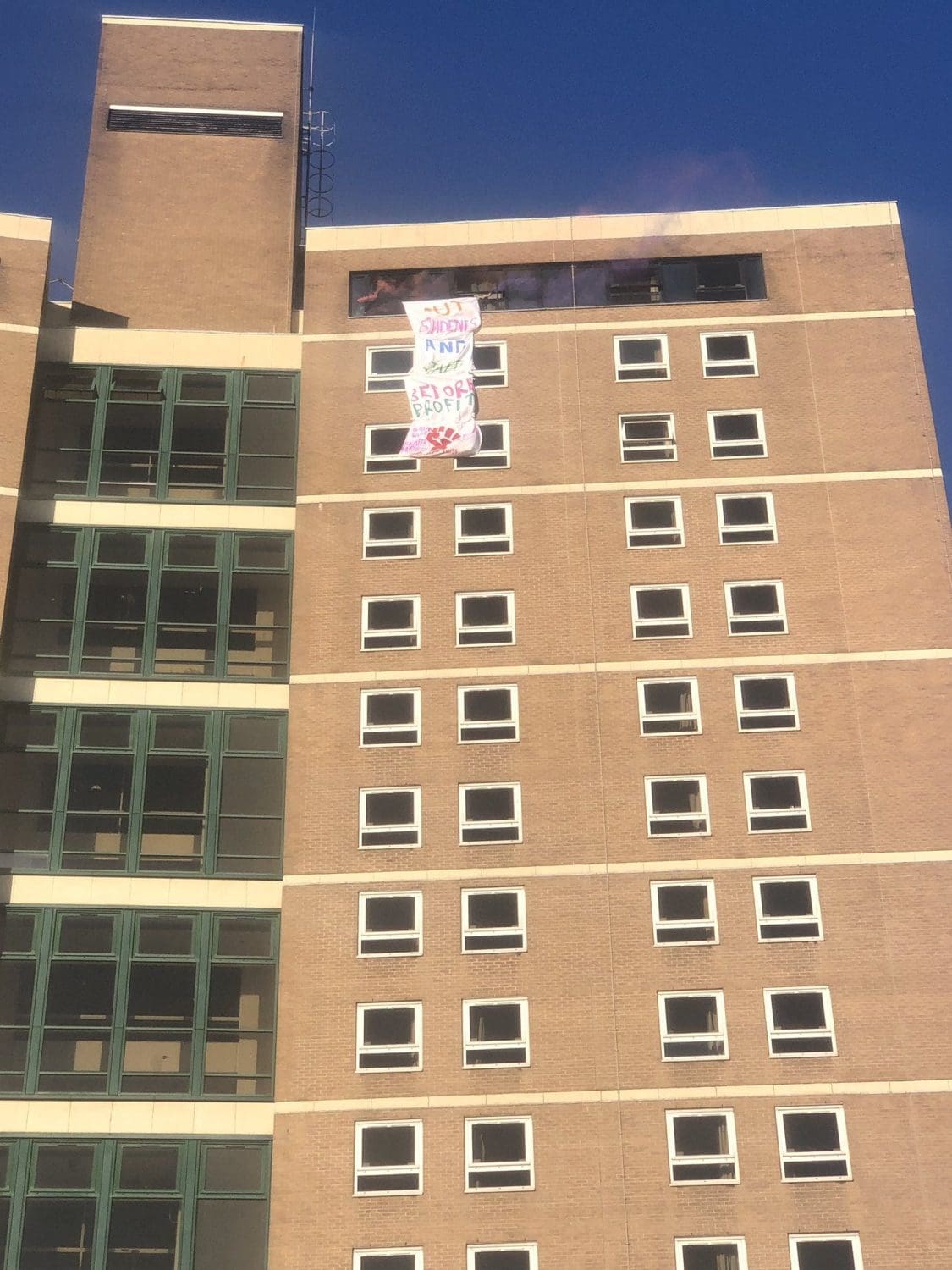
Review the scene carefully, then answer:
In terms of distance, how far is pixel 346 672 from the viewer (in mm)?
33219

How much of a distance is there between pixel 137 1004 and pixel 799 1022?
14.3m

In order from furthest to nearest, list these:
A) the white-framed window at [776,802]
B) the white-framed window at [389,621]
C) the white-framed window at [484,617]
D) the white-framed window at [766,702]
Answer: the white-framed window at [389,621] < the white-framed window at [484,617] < the white-framed window at [766,702] < the white-framed window at [776,802]

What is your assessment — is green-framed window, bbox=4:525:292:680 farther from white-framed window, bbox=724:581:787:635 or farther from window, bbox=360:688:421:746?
white-framed window, bbox=724:581:787:635

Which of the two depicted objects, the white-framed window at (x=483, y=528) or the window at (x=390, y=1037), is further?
the white-framed window at (x=483, y=528)

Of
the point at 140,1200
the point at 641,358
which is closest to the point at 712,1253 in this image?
the point at 140,1200

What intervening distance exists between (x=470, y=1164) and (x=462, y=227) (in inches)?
929

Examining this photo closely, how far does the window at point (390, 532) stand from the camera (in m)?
34.6

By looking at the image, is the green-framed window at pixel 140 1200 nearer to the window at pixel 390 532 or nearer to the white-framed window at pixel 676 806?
the white-framed window at pixel 676 806

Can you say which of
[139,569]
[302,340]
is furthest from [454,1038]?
[302,340]

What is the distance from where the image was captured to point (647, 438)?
117 feet

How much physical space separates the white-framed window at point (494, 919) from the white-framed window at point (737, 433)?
12317 millimetres

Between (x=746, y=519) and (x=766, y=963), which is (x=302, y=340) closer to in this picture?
(x=746, y=519)

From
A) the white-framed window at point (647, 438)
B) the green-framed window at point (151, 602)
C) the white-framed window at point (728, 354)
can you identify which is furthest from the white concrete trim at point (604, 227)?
the green-framed window at point (151, 602)

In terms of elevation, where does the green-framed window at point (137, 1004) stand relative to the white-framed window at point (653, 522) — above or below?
below
